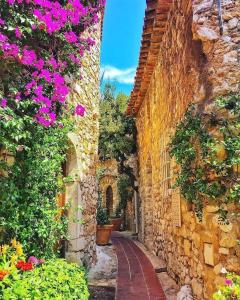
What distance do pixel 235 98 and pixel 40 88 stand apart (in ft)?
7.14

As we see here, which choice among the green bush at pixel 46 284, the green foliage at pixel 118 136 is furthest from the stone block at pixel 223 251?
the green foliage at pixel 118 136

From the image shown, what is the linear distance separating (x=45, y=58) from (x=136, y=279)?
4315 mm

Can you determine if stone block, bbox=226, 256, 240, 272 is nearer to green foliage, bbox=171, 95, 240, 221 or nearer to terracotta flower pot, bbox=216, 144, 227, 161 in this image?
green foliage, bbox=171, 95, 240, 221

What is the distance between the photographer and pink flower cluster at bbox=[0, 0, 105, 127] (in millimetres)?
3344

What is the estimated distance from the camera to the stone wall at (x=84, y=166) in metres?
5.31

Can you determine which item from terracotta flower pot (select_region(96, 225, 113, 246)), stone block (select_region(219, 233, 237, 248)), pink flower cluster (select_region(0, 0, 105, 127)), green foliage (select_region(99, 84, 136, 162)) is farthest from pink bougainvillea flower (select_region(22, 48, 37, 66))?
green foliage (select_region(99, 84, 136, 162))

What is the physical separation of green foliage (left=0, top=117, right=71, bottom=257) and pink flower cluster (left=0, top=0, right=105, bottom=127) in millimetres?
224

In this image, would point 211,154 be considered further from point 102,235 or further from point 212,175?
point 102,235

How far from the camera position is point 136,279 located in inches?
234

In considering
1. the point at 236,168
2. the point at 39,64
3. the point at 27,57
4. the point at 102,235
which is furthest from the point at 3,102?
the point at 102,235

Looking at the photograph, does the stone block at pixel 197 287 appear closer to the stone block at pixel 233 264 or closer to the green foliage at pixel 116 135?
the stone block at pixel 233 264

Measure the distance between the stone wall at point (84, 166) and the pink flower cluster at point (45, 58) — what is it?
125 centimetres

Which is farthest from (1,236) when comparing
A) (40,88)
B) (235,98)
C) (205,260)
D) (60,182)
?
(235,98)

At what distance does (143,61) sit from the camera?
758 centimetres
